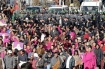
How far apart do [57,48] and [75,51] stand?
4.27ft

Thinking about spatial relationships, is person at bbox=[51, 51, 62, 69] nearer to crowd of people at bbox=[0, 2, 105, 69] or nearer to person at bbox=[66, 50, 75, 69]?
crowd of people at bbox=[0, 2, 105, 69]

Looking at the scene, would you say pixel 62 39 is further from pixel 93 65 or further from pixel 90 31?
pixel 93 65

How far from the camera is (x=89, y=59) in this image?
1850cm

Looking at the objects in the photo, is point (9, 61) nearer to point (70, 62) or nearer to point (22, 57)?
point (22, 57)

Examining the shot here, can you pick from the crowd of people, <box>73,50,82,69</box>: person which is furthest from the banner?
<box>73,50,82,69</box>: person

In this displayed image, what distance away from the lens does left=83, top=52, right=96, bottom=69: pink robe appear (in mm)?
18375

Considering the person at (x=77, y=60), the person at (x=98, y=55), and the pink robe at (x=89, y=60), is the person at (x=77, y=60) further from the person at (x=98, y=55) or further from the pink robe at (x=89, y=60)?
the person at (x=98, y=55)

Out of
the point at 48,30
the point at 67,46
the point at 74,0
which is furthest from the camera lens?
the point at 74,0

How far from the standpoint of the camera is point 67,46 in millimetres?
23078

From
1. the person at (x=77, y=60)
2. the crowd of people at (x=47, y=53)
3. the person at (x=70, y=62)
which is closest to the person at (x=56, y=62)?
the crowd of people at (x=47, y=53)

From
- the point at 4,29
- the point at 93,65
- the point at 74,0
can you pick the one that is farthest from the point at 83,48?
the point at 74,0

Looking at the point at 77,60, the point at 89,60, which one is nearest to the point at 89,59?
the point at 89,60

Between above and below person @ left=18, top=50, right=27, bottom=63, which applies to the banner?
below

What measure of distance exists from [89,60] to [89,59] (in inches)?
1.6
